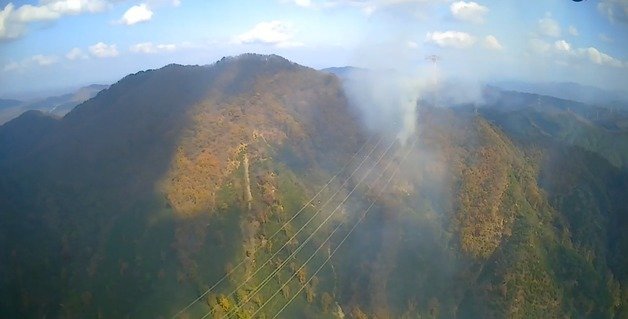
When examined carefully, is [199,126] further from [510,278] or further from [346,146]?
[510,278]

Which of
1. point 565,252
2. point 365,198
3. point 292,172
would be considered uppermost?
point 292,172

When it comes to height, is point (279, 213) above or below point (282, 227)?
above

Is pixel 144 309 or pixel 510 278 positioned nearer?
pixel 144 309

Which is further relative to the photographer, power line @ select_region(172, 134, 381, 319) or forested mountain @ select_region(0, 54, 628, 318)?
forested mountain @ select_region(0, 54, 628, 318)

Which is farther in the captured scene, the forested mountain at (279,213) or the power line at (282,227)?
the forested mountain at (279,213)

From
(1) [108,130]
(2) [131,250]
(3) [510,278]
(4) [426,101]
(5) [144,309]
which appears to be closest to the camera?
(5) [144,309]

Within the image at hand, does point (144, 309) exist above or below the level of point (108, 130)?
below

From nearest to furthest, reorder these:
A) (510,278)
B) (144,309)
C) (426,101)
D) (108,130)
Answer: (144,309), (510,278), (108,130), (426,101)

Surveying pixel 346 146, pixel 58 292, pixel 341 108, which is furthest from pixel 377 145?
pixel 58 292
